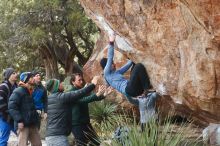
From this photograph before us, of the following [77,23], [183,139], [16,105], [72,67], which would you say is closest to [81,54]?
[72,67]

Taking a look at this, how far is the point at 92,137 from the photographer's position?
827 cm

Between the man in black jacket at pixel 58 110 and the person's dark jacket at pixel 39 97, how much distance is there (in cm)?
195

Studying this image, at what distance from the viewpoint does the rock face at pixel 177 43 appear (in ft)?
21.3

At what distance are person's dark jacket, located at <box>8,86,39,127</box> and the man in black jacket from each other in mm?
1169

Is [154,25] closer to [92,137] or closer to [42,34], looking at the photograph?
[92,137]

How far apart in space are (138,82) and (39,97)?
8.19ft

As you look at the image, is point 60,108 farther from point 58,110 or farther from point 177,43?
point 177,43

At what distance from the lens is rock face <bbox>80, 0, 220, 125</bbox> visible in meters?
6.48

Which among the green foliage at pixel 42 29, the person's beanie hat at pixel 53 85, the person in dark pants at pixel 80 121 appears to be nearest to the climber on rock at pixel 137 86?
the person in dark pants at pixel 80 121

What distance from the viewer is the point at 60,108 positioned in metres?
7.31

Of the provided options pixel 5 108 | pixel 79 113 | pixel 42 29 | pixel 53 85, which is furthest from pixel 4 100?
pixel 42 29

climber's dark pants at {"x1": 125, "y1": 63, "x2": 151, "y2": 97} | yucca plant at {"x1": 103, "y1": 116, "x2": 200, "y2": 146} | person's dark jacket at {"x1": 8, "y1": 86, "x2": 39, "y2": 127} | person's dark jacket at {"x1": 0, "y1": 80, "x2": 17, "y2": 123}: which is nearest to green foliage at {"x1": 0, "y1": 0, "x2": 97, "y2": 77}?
person's dark jacket at {"x1": 0, "y1": 80, "x2": 17, "y2": 123}

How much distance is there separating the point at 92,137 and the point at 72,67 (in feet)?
48.2

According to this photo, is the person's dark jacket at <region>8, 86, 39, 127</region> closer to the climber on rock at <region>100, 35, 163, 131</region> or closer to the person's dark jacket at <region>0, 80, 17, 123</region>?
the person's dark jacket at <region>0, 80, 17, 123</region>
